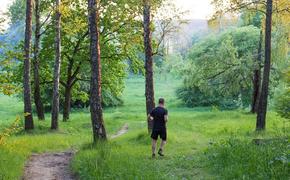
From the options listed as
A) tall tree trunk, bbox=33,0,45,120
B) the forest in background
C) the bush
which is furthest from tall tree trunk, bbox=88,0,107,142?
the bush

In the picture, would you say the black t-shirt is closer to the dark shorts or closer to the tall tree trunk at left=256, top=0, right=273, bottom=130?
the dark shorts

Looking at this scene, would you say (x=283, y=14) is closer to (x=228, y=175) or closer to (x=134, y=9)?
(x=134, y=9)

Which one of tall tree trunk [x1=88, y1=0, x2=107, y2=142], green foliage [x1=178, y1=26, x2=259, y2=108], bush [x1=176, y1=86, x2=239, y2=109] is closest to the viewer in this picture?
tall tree trunk [x1=88, y1=0, x2=107, y2=142]

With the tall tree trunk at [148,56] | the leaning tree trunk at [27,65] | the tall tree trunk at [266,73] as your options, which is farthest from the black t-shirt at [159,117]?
the leaning tree trunk at [27,65]

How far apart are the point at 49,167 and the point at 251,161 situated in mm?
6772

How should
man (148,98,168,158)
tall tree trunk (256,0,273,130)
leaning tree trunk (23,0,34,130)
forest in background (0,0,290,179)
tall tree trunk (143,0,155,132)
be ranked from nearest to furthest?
man (148,98,168,158) → forest in background (0,0,290,179) → tall tree trunk (143,0,155,132) → tall tree trunk (256,0,273,130) → leaning tree trunk (23,0,34,130)

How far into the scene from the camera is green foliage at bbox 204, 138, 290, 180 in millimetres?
9289

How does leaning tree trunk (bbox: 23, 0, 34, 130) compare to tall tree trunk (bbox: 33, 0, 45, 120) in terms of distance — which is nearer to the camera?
leaning tree trunk (bbox: 23, 0, 34, 130)

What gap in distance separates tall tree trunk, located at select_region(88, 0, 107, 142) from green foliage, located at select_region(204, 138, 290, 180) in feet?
17.5

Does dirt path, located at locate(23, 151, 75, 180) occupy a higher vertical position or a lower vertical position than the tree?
lower

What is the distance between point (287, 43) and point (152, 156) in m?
15.3

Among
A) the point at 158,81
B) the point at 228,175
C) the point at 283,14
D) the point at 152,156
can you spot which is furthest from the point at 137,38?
the point at 158,81

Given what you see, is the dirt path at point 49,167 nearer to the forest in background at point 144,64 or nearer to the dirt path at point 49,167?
the dirt path at point 49,167

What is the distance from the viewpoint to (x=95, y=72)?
16.6 metres
